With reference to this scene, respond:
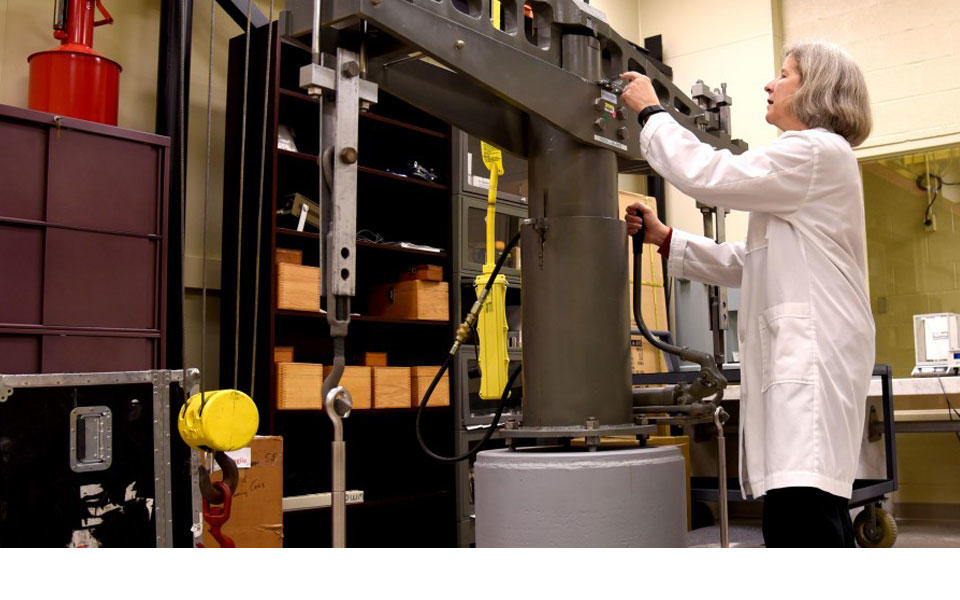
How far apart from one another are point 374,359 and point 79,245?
1.48 m

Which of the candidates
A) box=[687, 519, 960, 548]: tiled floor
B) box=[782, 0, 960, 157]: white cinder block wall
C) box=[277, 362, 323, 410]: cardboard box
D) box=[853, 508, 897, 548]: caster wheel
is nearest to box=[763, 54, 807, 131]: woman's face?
box=[277, 362, 323, 410]: cardboard box

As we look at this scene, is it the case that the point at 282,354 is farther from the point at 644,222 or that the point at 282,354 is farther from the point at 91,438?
the point at 644,222

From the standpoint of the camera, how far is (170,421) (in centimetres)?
236

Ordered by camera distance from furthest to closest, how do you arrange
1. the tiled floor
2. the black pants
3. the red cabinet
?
the tiled floor → the red cabinet → the black pants

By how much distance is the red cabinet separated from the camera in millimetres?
2611

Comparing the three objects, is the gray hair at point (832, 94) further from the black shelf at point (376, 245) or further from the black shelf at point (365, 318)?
the black shelf at point (376, 245)

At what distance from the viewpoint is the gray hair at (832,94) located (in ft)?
5.82

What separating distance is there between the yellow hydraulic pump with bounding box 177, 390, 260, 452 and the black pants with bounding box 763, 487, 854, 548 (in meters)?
1.08

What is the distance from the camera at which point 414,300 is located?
3943 millimetres

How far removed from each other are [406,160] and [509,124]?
249cm

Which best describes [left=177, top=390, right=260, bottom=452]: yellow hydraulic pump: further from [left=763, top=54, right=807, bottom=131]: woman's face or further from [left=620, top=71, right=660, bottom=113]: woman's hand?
[left=763, top=54, right=807, bottom=131]: woman's face

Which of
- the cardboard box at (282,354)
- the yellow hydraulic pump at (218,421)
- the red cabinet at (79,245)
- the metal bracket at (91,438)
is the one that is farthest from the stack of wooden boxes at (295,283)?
the yellow hydraulic pump at (218,421)

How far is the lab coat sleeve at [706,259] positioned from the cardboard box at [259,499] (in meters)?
1.62

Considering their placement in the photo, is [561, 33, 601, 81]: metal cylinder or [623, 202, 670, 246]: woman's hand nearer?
[561, 33, 601, 81]: metal cylinder
